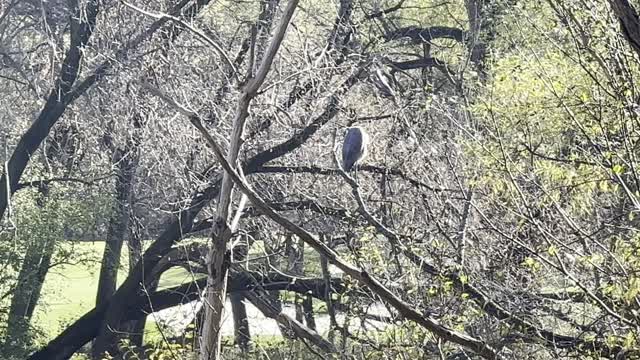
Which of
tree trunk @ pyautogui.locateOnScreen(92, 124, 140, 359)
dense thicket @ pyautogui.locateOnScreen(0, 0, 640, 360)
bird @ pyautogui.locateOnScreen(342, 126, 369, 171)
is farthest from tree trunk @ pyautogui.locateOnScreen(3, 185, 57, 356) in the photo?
bird @ pyautogui.locateOnScreen(342, 126, 369, 171)

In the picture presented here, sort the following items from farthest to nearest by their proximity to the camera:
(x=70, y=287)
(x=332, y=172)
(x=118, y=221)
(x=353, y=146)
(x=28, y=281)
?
1. (x=70, y=287)
2. (x=28, y=281)
3. (x=118, y=221)
4. (x=332, y=172)
5. (x=353, y=146)

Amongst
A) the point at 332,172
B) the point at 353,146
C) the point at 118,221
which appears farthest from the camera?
the point at 118,221

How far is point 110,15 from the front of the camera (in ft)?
41.0

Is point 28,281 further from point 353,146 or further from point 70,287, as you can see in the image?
point 353,146

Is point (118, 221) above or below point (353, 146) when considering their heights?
above

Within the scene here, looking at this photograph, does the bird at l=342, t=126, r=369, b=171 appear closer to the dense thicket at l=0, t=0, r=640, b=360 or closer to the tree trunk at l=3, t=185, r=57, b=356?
the dense thicket at l=0, t=0, r=640, b=360

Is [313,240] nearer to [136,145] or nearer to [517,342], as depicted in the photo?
[517,342]

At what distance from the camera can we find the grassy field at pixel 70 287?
17.1 meters

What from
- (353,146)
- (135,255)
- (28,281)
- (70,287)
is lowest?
(353,146)

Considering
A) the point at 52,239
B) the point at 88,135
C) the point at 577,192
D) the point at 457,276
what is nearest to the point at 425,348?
the point at 457,276

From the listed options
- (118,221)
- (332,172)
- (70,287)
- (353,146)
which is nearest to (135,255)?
(118,221)

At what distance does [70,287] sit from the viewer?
61.8 ft

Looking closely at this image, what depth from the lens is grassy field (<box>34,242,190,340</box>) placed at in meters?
17.1

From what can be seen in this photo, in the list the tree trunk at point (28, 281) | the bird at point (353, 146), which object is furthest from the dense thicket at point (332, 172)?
the bird at point (353, 146)
